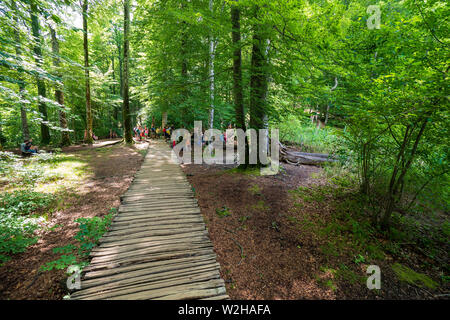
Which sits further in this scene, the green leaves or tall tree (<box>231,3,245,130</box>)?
tall tree (<box>231,3,245,130</box>)

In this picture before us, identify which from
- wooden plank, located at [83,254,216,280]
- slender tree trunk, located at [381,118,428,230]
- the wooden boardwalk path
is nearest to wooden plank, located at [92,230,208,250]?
the wooden boardwalk path

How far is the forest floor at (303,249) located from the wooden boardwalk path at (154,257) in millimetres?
382

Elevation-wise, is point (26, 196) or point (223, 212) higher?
point (26, 196)

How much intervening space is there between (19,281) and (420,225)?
25.5ft

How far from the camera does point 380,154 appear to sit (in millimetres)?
3941

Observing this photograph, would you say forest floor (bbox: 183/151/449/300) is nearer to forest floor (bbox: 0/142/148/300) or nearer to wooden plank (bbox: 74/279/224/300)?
wooden plank (bbox: 74/279/224/300)

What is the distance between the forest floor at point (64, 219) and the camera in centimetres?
240

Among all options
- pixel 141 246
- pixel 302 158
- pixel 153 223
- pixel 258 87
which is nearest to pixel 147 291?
pixel 141 246

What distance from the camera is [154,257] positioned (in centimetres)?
291

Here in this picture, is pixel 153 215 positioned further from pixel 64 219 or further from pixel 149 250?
pixel 64 219

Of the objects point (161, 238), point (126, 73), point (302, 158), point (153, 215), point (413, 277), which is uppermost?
point (126, 73)

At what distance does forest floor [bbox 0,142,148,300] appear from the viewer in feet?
7.86

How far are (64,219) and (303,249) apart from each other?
214 inches

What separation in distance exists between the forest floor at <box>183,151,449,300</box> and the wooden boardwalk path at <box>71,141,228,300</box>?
0.38 metres
